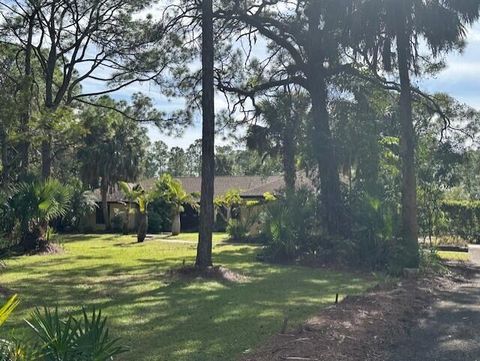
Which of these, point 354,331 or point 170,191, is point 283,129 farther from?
point 354,331

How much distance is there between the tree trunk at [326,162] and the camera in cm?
1947

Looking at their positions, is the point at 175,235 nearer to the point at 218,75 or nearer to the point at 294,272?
the point at 218,75

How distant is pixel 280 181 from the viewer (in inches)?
1607

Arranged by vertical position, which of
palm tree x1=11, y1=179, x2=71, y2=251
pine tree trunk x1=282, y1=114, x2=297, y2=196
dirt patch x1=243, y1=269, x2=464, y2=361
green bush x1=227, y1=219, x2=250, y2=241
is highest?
pine tree trunk x1=282, y1=114, x2=297, y2=196

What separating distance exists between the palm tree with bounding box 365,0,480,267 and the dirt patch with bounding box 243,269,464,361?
483 centimetres

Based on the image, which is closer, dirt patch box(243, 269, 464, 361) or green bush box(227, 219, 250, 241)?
dirt patch box(243, 269, 464, 361)

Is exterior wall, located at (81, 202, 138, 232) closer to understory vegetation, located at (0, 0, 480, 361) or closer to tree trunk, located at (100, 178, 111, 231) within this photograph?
tree trunk, located at (100, 178, 111, 231)

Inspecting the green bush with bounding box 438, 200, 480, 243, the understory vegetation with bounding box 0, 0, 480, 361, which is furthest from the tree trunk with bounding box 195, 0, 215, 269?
the green bush with bounding box 438, 200, 480, 243

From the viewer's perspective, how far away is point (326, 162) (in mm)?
20531

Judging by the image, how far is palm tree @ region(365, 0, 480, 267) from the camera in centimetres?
1491

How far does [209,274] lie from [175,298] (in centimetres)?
297

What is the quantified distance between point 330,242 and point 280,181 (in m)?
22.4

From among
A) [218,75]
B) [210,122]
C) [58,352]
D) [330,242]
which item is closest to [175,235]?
[218,75]

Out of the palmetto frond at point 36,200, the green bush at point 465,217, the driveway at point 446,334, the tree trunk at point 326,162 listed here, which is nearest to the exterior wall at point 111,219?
the palmetto frond at point 36,200
